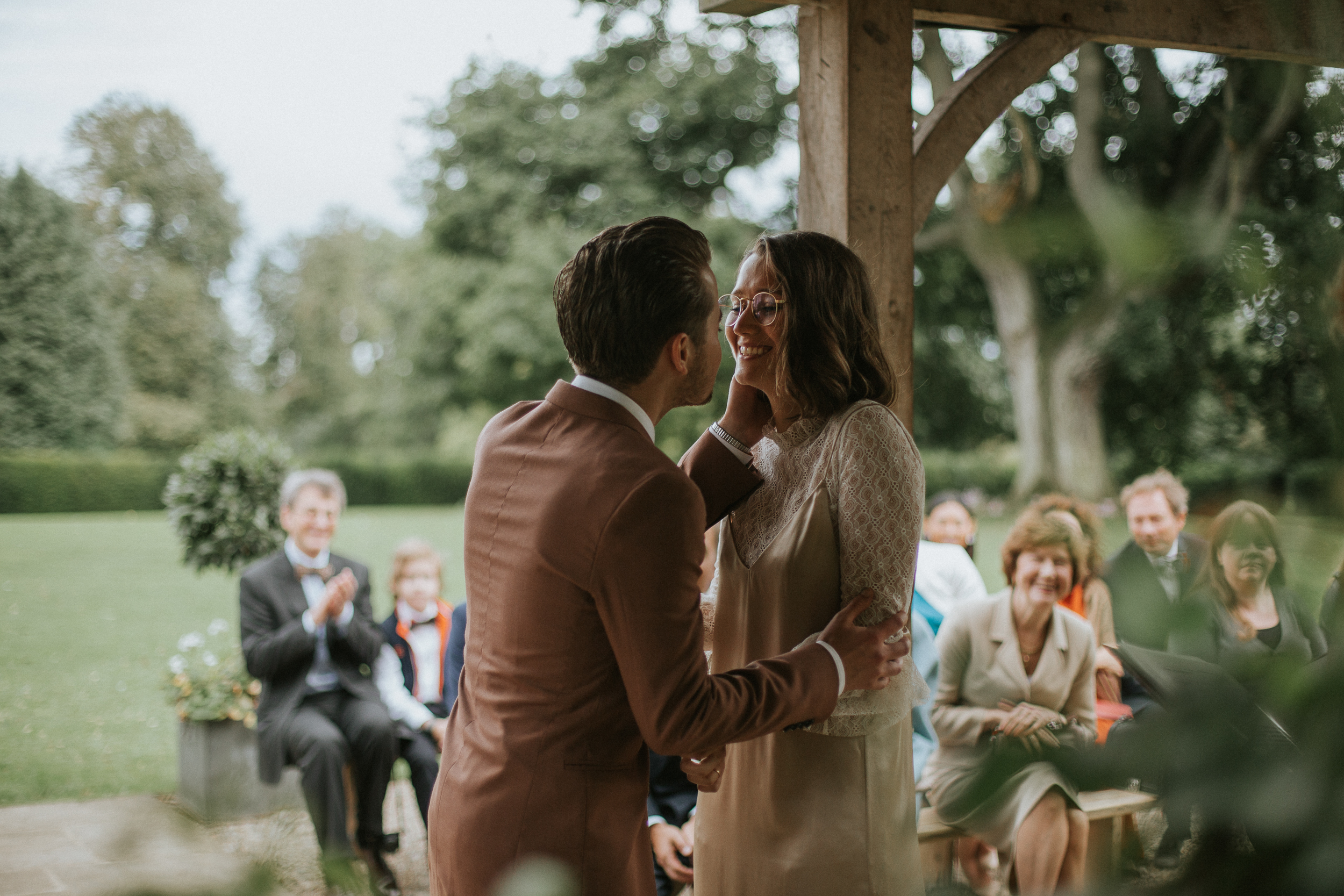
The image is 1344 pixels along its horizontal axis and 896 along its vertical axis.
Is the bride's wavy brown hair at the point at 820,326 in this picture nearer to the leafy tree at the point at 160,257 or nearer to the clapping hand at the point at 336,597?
the clapping hand at the point at 336,597

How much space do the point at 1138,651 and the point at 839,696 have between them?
1.25m

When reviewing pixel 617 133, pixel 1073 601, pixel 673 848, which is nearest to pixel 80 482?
pixel 617 133

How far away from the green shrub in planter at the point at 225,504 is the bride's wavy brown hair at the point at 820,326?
5.99 meters

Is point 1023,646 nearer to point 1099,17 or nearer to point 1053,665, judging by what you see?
point 1053,665

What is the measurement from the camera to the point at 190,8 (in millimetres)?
32344

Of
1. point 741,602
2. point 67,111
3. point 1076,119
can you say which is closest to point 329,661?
point 741,602

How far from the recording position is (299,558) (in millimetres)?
4984

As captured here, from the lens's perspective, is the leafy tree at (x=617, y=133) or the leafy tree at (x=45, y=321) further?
the leafy tree at (x=45, y=321)

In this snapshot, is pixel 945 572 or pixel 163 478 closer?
pixel 945 572

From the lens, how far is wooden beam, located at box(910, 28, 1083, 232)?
256 centimetres

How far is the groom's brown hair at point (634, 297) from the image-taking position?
1.60 metres

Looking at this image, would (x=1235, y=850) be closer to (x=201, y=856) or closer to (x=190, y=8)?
(x=201, y=856)

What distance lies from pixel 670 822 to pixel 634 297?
2.12 metres

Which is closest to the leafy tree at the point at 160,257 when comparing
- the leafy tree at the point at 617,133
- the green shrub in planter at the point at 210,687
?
the leafy tree at the point at 617,133
